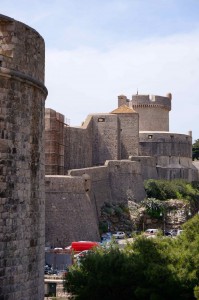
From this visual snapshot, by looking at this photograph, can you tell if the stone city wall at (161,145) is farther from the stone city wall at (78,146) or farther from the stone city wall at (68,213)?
the stone city wall at (68,213)

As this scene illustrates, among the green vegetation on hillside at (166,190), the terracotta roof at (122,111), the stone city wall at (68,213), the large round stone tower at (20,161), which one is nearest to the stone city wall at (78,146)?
the terracotta roof at (122,111)

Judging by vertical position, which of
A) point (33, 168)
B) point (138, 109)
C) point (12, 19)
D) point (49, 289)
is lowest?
point (49, 289)

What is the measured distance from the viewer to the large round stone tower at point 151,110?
5141 cm

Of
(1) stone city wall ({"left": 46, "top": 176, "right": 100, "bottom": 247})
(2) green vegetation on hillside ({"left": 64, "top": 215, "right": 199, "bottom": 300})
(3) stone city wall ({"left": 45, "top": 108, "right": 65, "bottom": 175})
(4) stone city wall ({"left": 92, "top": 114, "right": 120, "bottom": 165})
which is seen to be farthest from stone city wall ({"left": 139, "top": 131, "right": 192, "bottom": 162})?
(2) green vegetation on hillside ({"left": 64, "top": 215, "right": 199, "bottom": 300})

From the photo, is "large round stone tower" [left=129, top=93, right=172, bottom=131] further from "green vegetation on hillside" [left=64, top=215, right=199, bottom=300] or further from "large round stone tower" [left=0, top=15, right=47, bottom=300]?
"large round stone tower" [left=0, top=15, right=47, bottom=300]

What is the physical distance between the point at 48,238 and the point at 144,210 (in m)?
10.9

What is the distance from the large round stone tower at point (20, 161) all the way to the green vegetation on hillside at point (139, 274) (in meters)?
3.53

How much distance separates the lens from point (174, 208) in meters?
37.9

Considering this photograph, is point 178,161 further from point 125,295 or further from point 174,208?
point 125,295

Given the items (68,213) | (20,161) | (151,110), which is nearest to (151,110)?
(151,110)

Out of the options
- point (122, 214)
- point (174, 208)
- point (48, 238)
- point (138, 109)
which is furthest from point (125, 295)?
point (138, 109)

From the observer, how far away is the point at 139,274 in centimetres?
1183

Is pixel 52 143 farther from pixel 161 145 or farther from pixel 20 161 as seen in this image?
Answer: pixel 20 161

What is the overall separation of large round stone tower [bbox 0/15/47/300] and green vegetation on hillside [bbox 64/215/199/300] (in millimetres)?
3530
